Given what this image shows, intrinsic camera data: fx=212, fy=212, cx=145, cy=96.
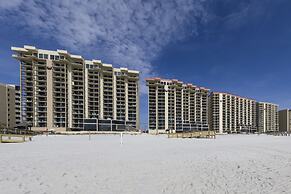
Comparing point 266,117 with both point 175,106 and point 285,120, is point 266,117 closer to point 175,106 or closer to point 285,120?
point 285,120

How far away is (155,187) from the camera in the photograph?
5.90m

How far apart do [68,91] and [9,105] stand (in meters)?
28.4

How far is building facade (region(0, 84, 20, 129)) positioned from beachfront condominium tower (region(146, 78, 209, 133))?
6104cm

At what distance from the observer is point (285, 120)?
166m

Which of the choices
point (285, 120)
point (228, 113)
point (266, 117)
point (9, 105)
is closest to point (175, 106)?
point (228, 113)

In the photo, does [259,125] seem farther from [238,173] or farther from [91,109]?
[238,173]

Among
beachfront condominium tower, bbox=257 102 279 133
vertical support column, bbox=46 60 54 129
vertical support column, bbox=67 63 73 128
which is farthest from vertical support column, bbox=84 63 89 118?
beachfront condominium tower, bbox=257 102 279 133

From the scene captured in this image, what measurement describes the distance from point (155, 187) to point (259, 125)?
172 meters

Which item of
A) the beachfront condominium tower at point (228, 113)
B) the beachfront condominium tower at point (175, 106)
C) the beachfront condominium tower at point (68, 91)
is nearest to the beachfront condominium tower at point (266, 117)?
the beachfront condominium tower at point (228, 113)

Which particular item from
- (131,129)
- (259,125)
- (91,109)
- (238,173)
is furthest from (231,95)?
(238,173)

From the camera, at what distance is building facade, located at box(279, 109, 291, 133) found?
163125 mm

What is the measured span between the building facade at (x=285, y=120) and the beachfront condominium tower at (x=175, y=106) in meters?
81.3

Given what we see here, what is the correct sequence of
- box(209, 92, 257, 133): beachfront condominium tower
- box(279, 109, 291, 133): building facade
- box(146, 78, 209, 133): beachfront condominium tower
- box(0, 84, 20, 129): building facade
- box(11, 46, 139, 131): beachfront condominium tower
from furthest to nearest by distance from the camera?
box(279, 109, 291, 133): building facade
box(209, 92, 257, 133): beachfront condominium tower
box(146, 78, 209, 133): beachfront condominium tower
box(0, 84, 20, 129): building facade
box(11, 46, 139, 131): beachfront condominium tower

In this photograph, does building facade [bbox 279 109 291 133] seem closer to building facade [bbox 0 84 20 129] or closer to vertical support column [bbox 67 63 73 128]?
vertical support column [bbox 67 63 73 128]
